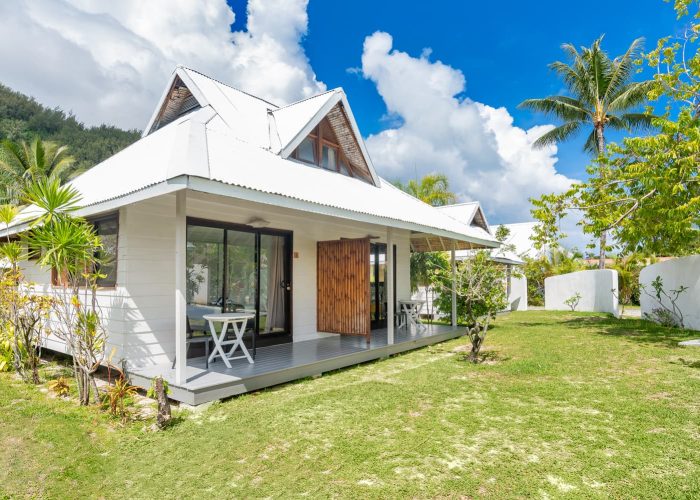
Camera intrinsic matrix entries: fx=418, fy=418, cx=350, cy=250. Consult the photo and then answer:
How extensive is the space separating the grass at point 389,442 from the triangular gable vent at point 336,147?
→ 571cm

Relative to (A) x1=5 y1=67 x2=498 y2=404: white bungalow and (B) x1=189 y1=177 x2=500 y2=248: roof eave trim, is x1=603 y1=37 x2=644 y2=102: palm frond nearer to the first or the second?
(A) x1=5 y1=67 x2=498 y2=404: white bungalow

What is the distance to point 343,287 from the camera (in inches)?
381

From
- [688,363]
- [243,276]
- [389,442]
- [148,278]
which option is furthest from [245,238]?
[688,363]

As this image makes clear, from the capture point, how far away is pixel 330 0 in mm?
17719

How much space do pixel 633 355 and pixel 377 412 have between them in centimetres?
680

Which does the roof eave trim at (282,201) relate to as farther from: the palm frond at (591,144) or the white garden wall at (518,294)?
the palm frond at (591,144)

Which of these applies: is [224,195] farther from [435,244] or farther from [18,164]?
[18,164]

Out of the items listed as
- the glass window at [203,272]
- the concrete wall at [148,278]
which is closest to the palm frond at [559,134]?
the concrete wall at [148,278]

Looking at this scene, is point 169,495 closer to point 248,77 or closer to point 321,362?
point 321,362

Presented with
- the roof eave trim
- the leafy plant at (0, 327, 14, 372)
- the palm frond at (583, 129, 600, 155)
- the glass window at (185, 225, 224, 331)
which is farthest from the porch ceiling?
the palm frond at (583, 129, 600, 155)

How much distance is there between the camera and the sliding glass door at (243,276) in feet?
25.7

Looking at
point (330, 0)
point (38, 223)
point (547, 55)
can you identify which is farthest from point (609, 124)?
point (38, 223)

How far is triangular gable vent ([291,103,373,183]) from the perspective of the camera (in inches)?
416

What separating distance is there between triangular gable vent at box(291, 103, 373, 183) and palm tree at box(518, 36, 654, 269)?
14147 millimetres
